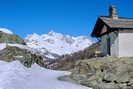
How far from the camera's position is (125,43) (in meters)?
22.6

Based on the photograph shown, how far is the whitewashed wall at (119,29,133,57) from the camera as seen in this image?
2258 cm

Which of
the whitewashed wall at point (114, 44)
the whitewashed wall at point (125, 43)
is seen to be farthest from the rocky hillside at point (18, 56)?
the whitewashed wall at point (125, 43)

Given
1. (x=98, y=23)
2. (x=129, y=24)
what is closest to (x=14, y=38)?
(x=98, y=23)

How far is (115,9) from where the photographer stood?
87.8 ft

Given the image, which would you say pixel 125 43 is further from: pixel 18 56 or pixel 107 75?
pixel 18 56

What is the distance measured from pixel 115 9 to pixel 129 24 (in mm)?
3804

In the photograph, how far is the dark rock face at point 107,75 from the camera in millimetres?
15805

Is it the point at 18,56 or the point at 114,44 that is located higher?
the point at 114,44

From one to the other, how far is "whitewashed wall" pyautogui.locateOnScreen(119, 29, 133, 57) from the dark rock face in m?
4.12

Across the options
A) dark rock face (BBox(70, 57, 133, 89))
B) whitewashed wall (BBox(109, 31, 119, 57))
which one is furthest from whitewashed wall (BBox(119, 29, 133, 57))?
dark rock face (BBox(70, 57, 133, 89))

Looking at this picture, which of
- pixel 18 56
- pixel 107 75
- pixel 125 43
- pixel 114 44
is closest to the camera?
pixel 107 75

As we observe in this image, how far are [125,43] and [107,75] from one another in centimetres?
681

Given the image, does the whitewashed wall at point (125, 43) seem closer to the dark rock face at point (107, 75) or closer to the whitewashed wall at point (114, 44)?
the whitewashed wall at point (114, 44)

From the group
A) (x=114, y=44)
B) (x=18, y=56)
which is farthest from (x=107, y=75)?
(x=18, y=56)
